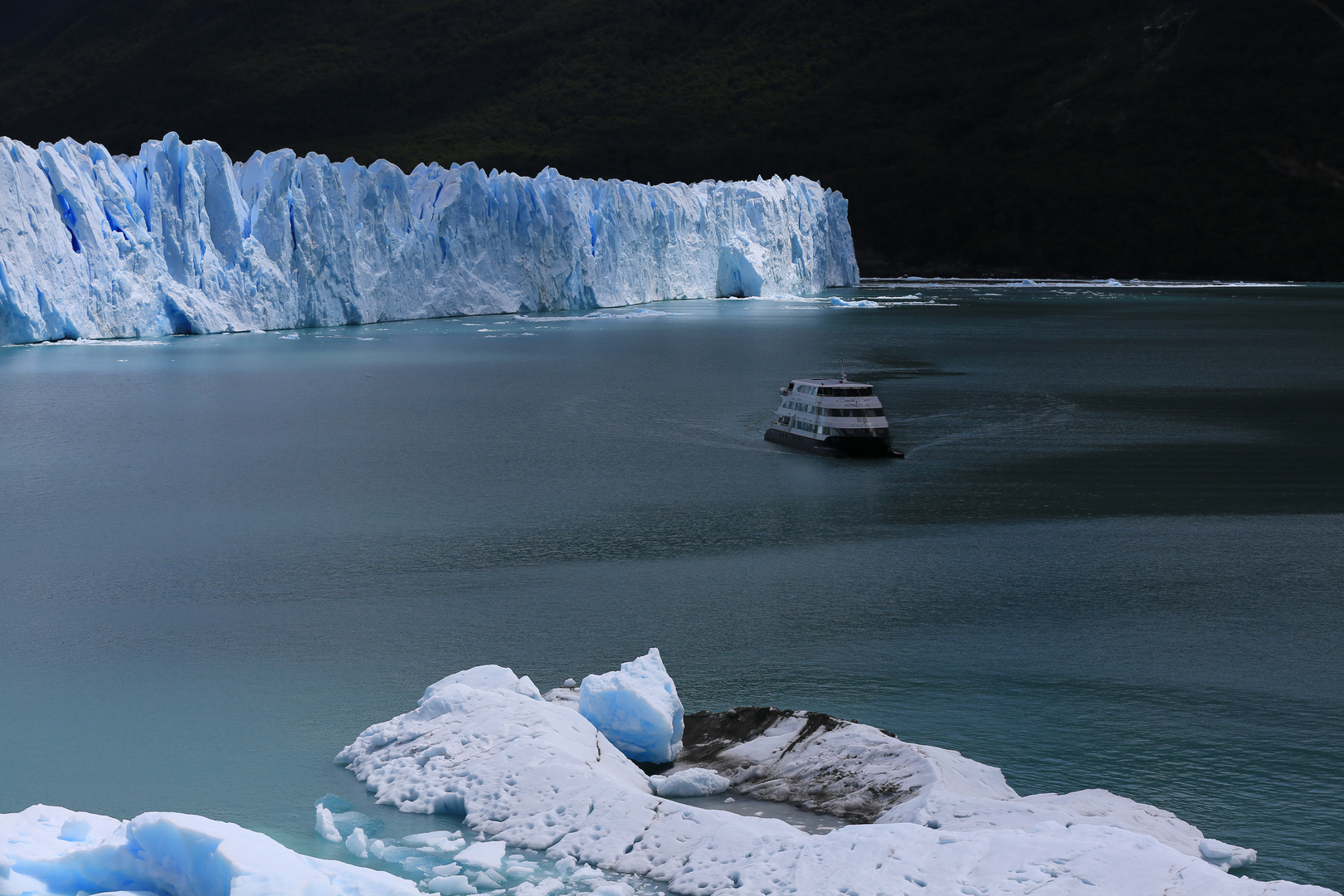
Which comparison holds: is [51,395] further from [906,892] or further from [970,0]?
[970,0]

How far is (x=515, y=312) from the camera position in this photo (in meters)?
46.6

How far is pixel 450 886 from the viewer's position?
6406 millimetres

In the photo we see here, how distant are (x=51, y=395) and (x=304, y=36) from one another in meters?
76.5

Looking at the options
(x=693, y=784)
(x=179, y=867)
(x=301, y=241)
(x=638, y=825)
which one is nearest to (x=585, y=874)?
(x=638, y=825)

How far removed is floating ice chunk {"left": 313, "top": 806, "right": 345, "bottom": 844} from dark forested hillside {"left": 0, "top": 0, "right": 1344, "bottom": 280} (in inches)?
2903

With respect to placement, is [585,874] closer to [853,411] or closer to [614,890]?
[614,890]

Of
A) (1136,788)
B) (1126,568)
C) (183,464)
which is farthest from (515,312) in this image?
(1136,788)

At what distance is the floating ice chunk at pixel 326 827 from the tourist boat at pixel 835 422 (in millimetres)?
13909

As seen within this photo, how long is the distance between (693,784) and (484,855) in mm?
1376

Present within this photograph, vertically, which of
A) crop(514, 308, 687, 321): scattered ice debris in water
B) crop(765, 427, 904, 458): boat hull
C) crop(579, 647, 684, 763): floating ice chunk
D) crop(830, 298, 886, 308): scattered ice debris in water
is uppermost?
crop(830, 298, 886, 308): scattered ice debris in water

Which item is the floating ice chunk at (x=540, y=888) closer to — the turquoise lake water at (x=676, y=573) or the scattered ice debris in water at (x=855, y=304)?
the turquoise lake water at (x=676, y=573)

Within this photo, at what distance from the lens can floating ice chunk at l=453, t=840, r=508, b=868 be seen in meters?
6.70

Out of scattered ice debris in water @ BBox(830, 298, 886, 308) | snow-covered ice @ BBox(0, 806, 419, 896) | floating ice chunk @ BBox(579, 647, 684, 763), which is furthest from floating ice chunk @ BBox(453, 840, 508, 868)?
scattered ice debris in water @ BBox(830, 298, 886, 308)

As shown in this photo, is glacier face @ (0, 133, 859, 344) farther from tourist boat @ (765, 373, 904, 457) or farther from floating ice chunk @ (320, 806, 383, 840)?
floating ice chunk @ (320, 806, 383, 840)
